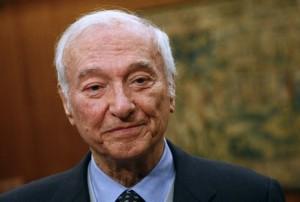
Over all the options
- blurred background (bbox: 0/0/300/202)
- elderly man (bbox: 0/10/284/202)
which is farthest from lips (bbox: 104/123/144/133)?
→ blurred background (bbox: 0/0/300/202)

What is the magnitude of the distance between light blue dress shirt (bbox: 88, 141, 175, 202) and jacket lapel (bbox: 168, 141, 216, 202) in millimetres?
33

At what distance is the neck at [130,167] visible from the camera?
2.13m

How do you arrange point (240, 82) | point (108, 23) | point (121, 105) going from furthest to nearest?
1. point (240, 82)
2. point (108, 23)
3. point (121, 105)

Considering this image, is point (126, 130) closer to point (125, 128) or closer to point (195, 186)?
point (125, 128)

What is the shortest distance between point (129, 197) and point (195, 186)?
0.28 metres

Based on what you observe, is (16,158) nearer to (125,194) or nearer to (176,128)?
(176,128)

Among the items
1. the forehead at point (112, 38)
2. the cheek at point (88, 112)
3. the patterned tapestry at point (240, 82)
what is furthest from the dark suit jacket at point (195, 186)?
the patterned tapestry at point (240, 82)

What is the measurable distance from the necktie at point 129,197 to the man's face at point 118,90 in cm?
17

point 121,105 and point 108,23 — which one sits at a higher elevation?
point 108,23

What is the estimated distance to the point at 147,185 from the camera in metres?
2.15

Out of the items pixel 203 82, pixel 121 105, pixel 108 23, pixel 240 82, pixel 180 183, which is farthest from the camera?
pixel 203 82

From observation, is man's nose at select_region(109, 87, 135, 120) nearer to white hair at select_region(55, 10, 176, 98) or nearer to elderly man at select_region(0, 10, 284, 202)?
elderly man at select_region(0, 10, 284, 202)

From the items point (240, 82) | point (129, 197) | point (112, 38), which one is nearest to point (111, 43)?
point (112, 38)

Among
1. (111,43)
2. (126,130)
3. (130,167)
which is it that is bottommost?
(130,167)
